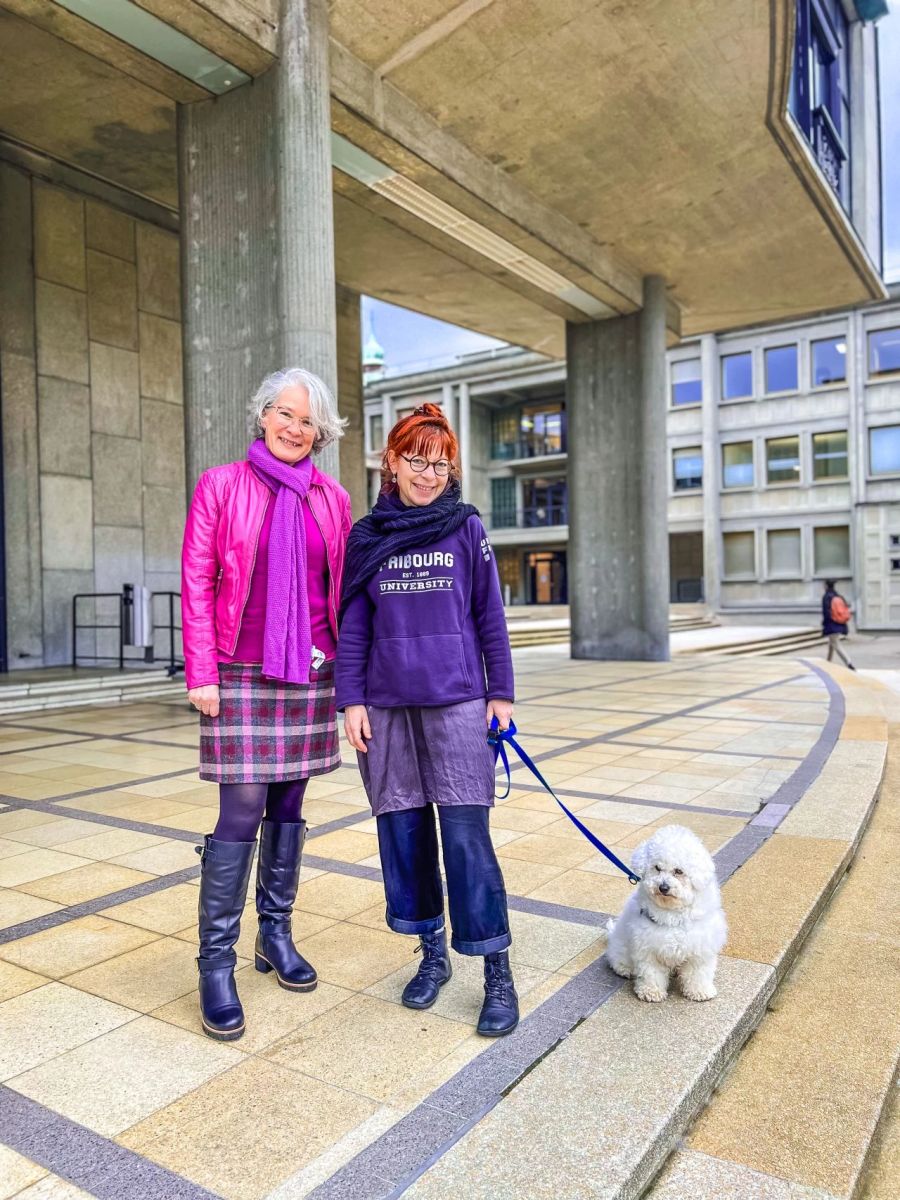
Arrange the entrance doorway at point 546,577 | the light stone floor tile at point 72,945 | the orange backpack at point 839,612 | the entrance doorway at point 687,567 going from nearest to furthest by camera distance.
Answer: the light stone floor tile at point 72,945
the orange backpack at point 839,612
the entrance doorway at point 687,567
the entrance doorway at point 546,577

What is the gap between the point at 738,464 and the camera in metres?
37.5

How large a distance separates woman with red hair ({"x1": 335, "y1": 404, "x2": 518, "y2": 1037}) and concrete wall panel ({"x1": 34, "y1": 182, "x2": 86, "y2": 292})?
468 inches

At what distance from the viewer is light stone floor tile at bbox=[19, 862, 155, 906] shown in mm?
3779

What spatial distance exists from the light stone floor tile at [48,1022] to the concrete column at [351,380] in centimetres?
1362

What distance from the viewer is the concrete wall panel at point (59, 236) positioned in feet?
40.6

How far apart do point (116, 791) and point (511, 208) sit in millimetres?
9419

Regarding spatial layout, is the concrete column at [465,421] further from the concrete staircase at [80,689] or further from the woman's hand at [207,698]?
the woman's hand at [207,698]

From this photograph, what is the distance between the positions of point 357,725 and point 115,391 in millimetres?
12212

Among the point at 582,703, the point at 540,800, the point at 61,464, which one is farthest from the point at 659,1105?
the point at 61,464

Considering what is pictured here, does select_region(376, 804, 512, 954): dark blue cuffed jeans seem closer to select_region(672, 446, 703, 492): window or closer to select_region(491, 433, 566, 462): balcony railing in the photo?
select_region(672, 446, 703, 492): window

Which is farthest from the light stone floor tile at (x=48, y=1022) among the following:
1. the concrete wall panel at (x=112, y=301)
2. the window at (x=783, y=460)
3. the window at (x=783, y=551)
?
the window at (x=783, y=460)

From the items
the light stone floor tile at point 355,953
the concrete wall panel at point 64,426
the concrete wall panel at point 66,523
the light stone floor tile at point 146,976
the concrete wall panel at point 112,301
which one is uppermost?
the concrete wall panel at point 112,301

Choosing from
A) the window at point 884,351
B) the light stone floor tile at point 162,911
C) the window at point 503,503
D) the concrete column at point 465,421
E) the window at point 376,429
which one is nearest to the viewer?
the light stone floor tile at point 162,911

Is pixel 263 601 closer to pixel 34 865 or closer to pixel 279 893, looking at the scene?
pixel 279 893
